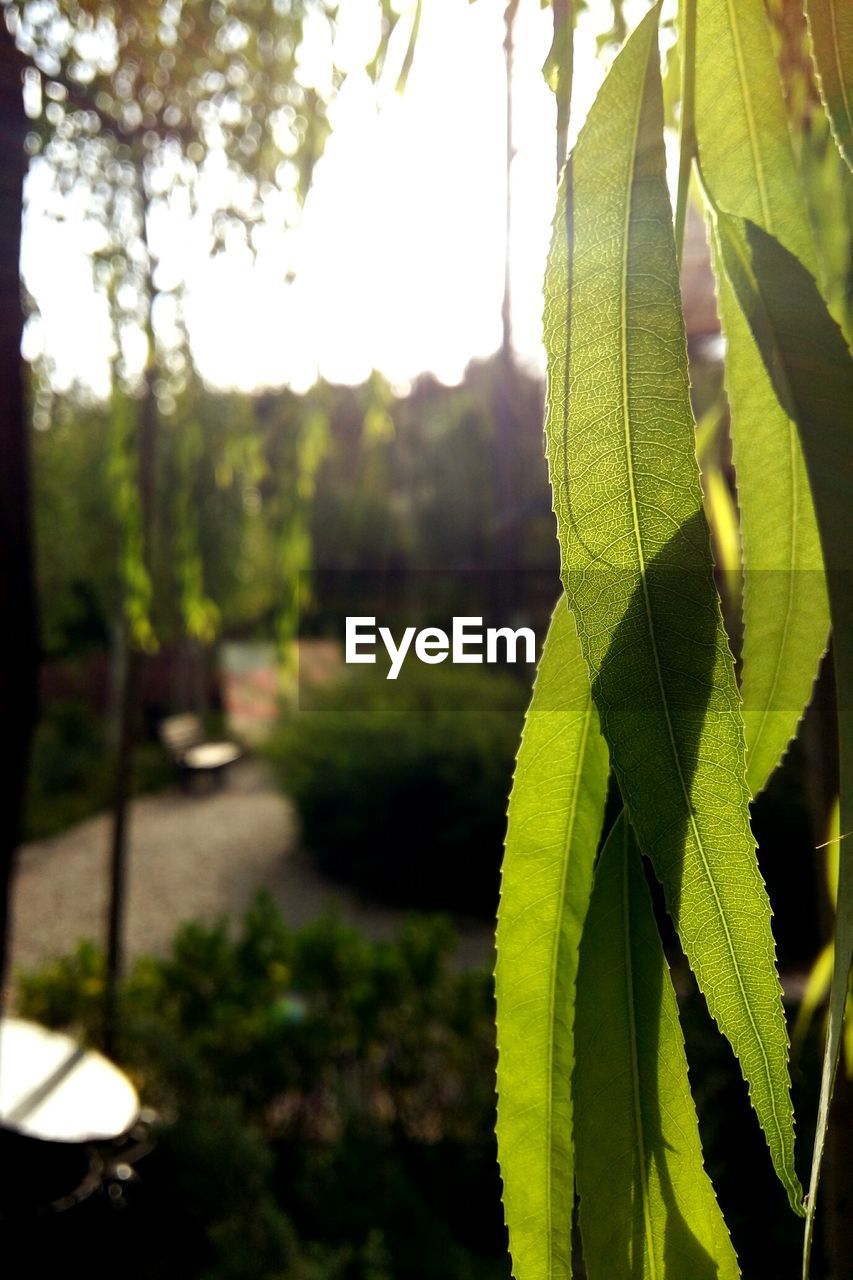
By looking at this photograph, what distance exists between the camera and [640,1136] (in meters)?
0.49

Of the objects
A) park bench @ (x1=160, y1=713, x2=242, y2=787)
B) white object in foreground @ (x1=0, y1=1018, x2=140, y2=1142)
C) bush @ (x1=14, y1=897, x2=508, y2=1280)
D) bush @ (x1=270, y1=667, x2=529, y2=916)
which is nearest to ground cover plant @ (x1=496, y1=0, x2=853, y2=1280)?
bush @ (x1=14, y1=897, x2=508, y2=1280)

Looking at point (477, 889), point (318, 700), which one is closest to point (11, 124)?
point (477, 889)

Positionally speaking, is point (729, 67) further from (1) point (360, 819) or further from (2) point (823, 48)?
(1) point (360, 819)

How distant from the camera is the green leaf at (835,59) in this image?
0.47 meters

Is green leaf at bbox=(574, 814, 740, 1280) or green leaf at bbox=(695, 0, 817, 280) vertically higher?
green leaf at bbox=(695, 0, 817, 280)

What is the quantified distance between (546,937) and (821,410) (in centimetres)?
26

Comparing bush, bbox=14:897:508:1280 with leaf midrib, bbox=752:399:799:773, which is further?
bush, bbox=14:897:508:1280

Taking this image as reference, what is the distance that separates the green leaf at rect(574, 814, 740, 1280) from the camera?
48 centimetres

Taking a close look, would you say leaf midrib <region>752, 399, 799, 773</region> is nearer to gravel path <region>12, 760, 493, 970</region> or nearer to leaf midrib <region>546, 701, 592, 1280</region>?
leaf midrib <region>546, 701, 592, 1280</region>

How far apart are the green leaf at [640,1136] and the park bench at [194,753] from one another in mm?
8876

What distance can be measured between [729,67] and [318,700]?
6.54 metres

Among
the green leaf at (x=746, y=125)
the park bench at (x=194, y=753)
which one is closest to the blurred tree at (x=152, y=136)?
the green leaf at (x=746, y=125)

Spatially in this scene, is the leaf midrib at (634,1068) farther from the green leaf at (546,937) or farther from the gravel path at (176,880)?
the gravel path at (176,880)

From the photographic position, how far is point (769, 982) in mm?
416
